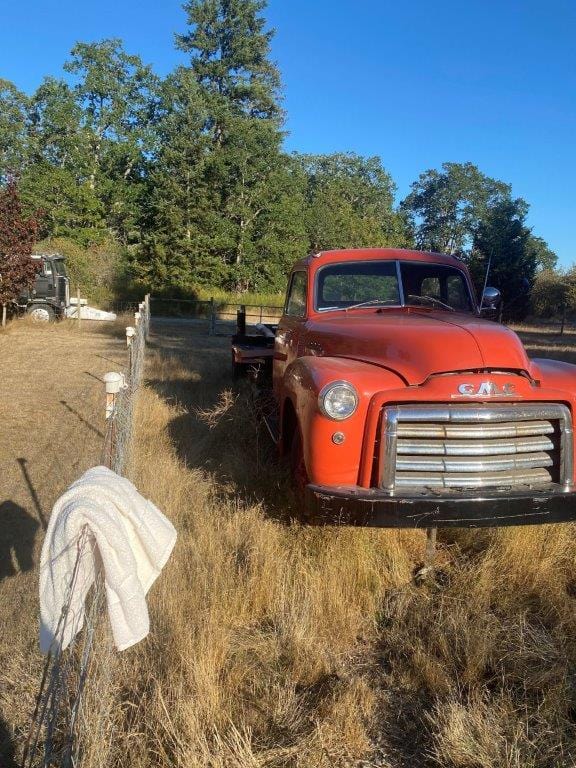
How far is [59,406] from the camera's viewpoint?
8.64 metres

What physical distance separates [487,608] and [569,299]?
3692 cm

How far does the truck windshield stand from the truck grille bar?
6.19 feet

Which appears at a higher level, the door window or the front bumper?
the door window

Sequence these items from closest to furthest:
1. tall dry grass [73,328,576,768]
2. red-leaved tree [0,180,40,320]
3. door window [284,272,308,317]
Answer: tall dry grass [73,328,576,768]
door window [284,272,308,317]
red-leaved tree [0,180,40,320]

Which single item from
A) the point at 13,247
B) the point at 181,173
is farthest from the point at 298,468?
the point at 181,173

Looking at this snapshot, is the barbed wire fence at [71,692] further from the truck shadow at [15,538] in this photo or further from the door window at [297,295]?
the door window at [297,295]

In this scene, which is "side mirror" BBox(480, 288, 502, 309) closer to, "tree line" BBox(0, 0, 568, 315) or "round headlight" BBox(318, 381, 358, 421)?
"round headlight" BBox(318, 381, 358, 421)

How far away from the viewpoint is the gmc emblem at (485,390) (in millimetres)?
3504

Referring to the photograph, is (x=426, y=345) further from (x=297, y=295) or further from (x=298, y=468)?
(x=297, y=295)

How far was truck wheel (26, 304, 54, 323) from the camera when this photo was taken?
2000 centimetres

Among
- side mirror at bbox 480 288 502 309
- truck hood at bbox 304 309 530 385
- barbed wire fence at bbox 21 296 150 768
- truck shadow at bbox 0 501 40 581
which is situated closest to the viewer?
barbed wire fence at bbox 21 296 150 768

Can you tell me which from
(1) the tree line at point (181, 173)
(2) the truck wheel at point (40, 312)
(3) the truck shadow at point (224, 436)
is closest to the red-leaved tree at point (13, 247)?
(2) the truck wheel at point (40, 312)

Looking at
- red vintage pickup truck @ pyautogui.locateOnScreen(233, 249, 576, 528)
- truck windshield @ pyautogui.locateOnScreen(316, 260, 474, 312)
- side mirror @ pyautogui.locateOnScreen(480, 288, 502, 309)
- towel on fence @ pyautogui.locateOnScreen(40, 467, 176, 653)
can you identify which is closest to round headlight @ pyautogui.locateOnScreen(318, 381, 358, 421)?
red vintage pickup truck @ pyautogui.locateOnScreen(233, 249, 576, 528)

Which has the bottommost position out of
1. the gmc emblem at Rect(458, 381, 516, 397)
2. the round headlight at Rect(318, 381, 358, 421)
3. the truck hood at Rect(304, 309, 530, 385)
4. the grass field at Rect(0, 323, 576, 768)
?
the grass field at Rect(0, 323, 576, 768)
